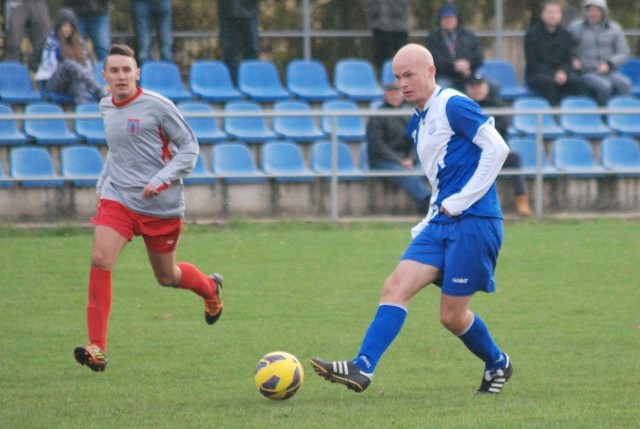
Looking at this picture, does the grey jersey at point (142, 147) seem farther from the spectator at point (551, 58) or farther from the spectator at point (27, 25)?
the spectator at point (551, 58)

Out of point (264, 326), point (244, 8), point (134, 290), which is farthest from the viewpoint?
point (244, 8)

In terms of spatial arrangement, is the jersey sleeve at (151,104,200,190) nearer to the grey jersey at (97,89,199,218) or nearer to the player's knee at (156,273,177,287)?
the grey jersey at (97,89,199,218)

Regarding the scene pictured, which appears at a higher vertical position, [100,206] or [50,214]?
[100,206]

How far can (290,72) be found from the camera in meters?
17.3

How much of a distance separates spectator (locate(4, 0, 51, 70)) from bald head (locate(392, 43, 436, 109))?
409 inches

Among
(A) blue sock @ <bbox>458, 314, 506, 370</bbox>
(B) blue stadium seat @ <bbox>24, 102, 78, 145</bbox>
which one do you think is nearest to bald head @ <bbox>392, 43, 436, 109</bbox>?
(A) blue sock @ <bbox>458, 314, 506, 370</bbox>

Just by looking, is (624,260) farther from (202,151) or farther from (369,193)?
(202,151)

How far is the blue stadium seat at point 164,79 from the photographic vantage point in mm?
16375

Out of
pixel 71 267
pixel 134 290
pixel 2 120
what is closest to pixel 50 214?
pixel 2 120

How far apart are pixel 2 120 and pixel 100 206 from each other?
6927mm

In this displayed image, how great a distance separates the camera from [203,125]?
51.4ft

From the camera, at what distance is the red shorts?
792 centimetres

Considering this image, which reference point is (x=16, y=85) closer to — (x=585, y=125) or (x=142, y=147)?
(x=585, y=125)

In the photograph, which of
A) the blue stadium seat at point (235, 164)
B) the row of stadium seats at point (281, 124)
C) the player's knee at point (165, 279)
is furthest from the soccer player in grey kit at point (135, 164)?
the blue stadium seat at point (235, 164)
